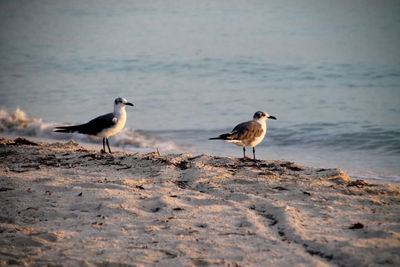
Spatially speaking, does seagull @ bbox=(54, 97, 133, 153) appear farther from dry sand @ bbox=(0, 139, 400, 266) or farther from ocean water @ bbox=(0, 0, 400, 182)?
ocean water @ bbox=(0, 0, 400, 182)

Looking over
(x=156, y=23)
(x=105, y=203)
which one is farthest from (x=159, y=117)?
(x=156, y=23)

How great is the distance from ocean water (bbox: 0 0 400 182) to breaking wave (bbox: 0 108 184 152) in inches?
1.3

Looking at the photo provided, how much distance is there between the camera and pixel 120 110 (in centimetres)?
784

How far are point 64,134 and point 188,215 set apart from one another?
7.33 m

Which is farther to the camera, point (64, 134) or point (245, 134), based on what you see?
point (64, 134)

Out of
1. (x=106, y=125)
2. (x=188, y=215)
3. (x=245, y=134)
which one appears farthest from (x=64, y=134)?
(x=188, y=215)

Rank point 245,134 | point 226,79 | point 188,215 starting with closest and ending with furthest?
point 188,215, point 245,134, point 226,79

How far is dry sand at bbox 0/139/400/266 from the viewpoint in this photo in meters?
3.66

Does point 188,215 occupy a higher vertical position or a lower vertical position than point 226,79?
lower

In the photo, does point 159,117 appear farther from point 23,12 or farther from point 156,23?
point 23,12

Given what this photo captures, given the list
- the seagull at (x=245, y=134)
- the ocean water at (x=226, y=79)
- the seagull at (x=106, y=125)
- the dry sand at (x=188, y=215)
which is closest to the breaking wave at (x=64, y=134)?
the ocean water at (x=226, y=79)

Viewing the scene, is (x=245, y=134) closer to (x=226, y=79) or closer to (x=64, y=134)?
(x=64, y=134)

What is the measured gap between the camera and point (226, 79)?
1680 cm

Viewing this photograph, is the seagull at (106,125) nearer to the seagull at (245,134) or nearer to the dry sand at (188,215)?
the dry sand at (188,215)
